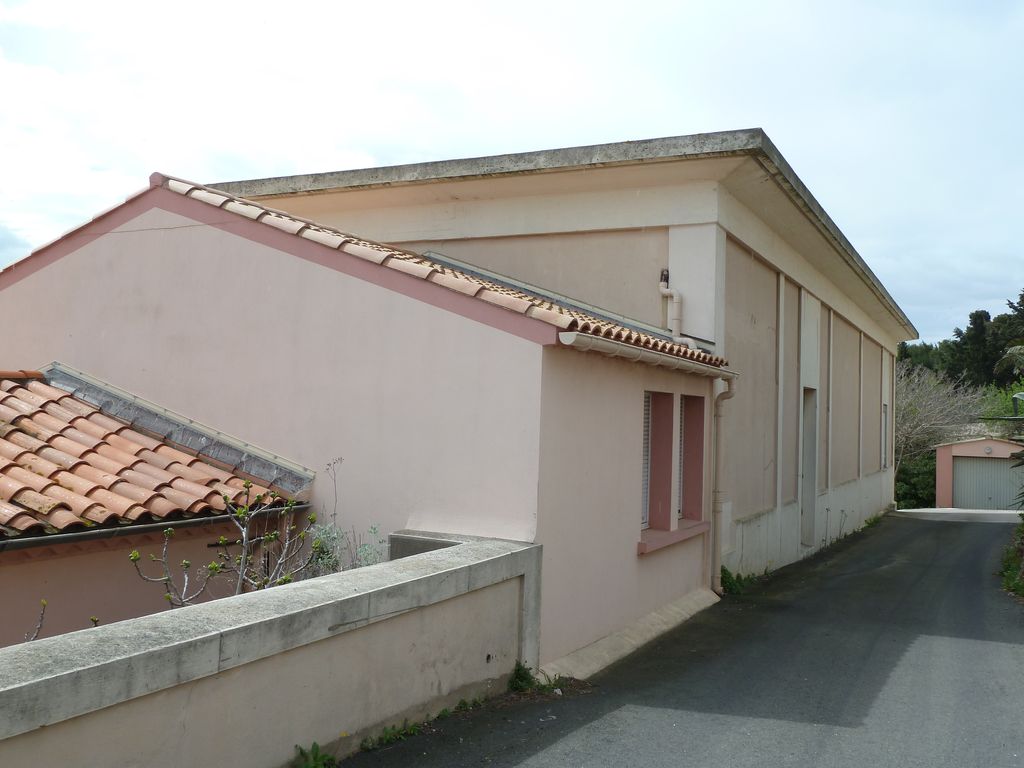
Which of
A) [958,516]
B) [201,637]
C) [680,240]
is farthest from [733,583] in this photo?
[958,516]

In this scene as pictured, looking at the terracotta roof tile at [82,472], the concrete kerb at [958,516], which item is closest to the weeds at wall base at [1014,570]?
the terracotta roof tile at [82,472]

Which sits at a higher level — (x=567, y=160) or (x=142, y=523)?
(x=567, y=160)

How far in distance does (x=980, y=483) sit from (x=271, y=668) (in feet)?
120

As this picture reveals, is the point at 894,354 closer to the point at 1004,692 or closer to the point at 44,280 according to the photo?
the point at 1004,692

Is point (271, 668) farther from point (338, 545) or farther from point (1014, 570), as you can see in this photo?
point (1014, 570)

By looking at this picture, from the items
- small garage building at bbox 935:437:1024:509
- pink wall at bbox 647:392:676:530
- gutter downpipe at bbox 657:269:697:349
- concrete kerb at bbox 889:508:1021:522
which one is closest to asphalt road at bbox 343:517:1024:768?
pink wall at bbox 647:392:676:530

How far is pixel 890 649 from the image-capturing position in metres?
8.37

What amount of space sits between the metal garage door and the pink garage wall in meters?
34.6

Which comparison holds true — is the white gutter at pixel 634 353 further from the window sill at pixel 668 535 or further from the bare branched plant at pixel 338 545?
the bare branched plant at pixel 338 545

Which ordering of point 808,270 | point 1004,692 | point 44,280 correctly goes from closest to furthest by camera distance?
point 1004,692 → point 44,280 → point 808,270

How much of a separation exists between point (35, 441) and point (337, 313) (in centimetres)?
254

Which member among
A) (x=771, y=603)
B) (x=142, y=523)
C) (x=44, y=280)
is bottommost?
(x=771, y=603)

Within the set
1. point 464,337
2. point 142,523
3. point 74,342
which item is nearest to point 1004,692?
point 464,337

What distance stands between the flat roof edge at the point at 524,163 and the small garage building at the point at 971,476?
1160 inches
